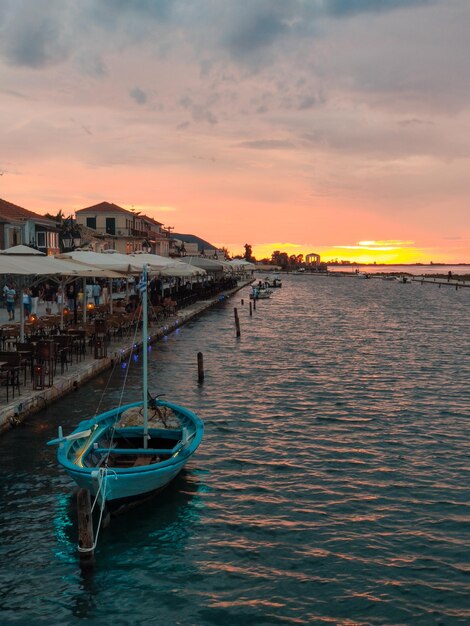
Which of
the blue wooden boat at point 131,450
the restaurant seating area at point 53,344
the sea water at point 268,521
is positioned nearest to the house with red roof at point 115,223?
the restaurant seating area at point 53,344

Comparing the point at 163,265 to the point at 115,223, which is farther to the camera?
the point at 115,223

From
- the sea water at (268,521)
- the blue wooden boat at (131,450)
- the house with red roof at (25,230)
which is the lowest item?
the sea water at (268,521)

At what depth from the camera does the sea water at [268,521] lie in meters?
8.69

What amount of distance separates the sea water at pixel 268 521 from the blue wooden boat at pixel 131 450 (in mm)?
705

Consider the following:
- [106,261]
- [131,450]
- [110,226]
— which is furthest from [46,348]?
[110,226]

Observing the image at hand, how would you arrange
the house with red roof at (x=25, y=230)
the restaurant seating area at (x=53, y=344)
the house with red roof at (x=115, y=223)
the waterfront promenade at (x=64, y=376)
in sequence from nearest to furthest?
the waterfront promenade at (x=64, y=376) → the restaurant seating area at (x=53, y=344) → the house with red roof at (x=25, y=230) → the house with red roof at (x=115, y=223)

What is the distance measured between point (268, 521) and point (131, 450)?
3.07 meters

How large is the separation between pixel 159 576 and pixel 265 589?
1.67m

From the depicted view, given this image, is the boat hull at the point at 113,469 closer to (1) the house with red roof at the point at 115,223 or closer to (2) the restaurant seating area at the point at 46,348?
(2) the restaurant seating area at the point at 46,348

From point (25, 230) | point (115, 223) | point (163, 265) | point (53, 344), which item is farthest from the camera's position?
point (115, 223)

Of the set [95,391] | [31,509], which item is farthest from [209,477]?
[95,391]

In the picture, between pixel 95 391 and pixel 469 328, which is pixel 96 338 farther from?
pixel 469 328

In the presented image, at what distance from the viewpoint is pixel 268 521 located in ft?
37.3

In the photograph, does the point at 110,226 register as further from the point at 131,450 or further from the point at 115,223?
the point at 131,450
